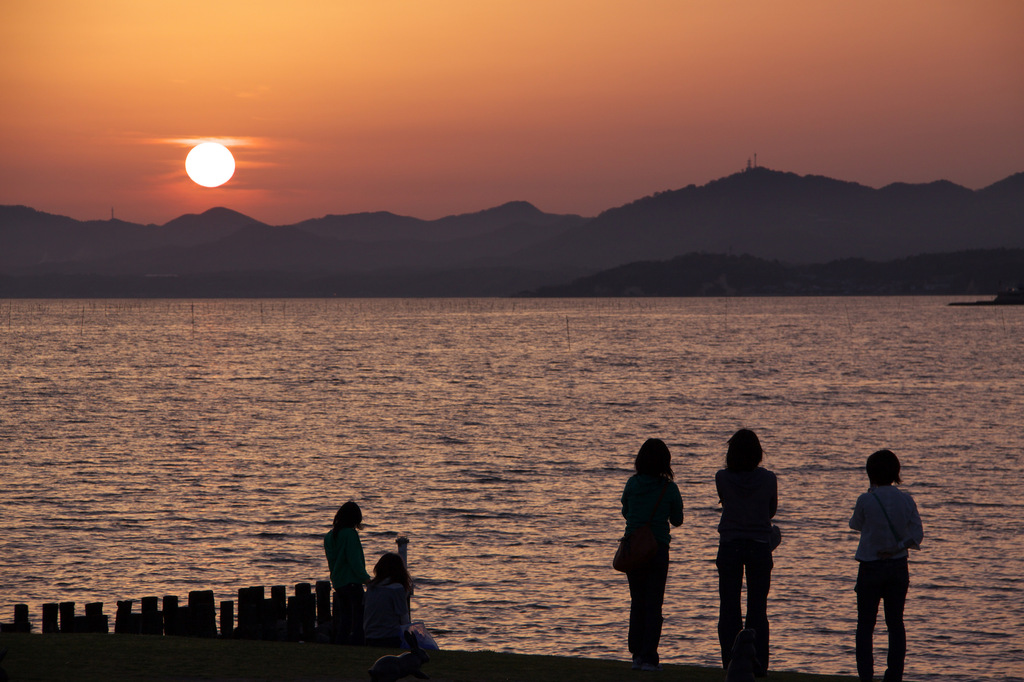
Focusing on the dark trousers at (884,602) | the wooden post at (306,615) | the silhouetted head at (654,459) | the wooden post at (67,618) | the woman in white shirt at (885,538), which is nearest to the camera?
the woman in white shirt at (885,538)

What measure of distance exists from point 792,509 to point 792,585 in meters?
8.59

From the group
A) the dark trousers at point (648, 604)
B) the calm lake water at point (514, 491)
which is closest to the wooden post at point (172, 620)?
the calm lake water at point (514, 491)

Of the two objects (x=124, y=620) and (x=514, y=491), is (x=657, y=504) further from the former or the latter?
(x=514, y=491)

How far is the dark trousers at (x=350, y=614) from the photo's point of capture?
1286 cm

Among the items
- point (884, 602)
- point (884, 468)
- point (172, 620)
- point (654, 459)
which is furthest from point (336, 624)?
point (884, 468)

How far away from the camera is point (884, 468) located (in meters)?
9.83

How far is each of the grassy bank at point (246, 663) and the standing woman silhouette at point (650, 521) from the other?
365 mm

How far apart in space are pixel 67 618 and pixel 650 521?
8077 mm

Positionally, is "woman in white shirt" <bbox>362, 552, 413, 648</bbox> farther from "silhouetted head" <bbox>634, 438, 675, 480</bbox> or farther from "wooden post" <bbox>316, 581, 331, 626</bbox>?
"wooden post" <bbox>316, 581, 331, 626</bbox>

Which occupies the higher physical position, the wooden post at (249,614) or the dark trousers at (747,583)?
the dark trousers at (747,583)

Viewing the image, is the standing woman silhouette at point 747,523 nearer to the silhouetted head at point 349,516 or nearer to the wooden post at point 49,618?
the silhouetted head at point 349,516

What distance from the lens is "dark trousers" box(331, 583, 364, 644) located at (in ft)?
42.2

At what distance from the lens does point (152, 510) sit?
30.4m

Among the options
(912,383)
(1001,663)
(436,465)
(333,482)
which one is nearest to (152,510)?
(333,482)
